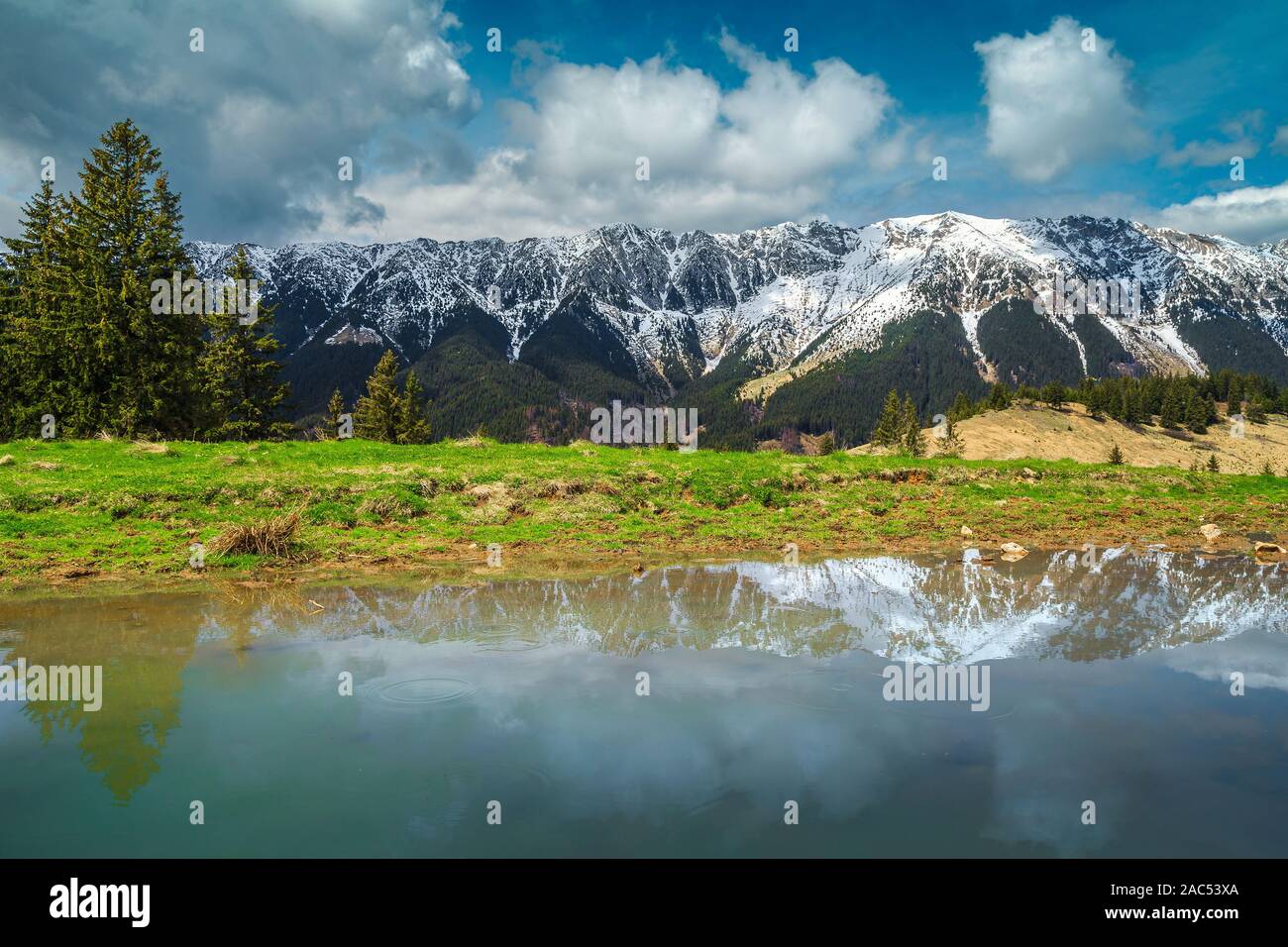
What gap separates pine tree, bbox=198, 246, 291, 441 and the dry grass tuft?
37.5 meters

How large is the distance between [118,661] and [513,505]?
11.9 m

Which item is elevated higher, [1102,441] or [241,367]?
[241,367]

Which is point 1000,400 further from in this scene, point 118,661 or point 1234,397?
point 118,661

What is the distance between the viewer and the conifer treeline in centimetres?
3027

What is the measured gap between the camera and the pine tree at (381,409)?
2630 inches

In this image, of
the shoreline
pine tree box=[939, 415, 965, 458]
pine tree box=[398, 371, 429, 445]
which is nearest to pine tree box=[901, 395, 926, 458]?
pine tree box=[939, 415, 965, 458]

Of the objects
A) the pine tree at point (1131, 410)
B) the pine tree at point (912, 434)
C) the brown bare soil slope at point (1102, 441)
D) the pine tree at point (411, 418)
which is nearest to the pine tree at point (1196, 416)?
the brown bare soil slope at point (1102, 441)

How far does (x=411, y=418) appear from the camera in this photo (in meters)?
68.1

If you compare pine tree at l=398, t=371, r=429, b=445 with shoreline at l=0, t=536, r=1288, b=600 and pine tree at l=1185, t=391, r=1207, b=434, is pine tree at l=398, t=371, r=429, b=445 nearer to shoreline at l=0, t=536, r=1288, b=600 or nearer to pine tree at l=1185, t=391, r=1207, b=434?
shoreline at l=0, t=536, r=1288, b=600

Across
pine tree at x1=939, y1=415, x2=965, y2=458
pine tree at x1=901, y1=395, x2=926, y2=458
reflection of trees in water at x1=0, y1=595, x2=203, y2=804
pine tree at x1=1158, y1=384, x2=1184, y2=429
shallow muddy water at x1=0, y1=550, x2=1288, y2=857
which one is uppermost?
pine tree at x1=1158, y1=384, x2=1184, y2=429

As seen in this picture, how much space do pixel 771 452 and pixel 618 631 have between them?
21355 mm

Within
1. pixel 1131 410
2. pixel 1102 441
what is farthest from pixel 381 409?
pixel 1131 410
